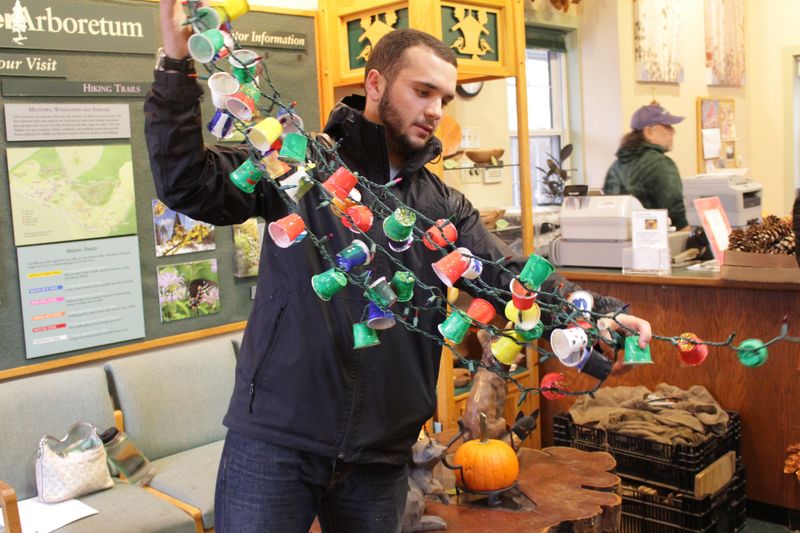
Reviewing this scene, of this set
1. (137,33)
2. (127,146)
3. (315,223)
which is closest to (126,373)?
(127,146)

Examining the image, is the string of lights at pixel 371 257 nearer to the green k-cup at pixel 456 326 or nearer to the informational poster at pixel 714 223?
the green k-cup at pixel 456 326

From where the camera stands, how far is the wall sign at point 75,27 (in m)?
3.10

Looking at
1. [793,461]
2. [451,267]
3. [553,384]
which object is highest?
[451,267]

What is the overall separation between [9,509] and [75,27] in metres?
1.83

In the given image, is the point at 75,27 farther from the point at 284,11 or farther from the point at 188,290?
the point at 188,290

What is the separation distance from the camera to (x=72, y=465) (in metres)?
2.90

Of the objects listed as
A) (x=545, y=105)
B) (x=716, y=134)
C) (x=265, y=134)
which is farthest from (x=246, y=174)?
(x=716, y=134)

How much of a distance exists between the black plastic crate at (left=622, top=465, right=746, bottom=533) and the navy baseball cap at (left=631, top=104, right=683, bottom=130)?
2.49 m

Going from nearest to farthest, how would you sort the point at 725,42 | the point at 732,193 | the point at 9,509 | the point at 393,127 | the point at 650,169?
1. the point at 393,127
2. the point at 9,509
3. the point at 732,193
4. the point at 650,169
5. the point at 725,42

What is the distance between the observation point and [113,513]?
278 centimetres

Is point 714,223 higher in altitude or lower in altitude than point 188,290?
higher

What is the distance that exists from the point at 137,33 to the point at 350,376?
234cm

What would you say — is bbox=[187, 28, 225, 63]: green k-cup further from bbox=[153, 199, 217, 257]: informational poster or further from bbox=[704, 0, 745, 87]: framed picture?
bbox=[704, 0, 745, 87]: framed picture

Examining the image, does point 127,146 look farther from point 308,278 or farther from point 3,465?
point 308,278
